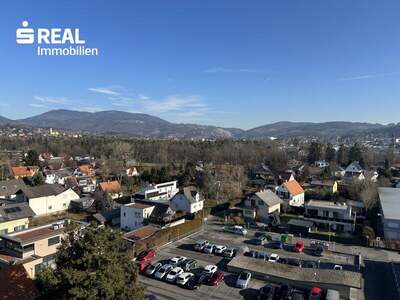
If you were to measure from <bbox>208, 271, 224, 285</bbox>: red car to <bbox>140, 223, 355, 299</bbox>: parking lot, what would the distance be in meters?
0.24

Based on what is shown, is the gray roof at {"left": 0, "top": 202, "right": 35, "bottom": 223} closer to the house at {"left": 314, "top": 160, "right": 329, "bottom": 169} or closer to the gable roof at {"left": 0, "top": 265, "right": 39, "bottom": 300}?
the gable roof at {"left": 0, "top": 265, "right": 39, "bottom": 300}

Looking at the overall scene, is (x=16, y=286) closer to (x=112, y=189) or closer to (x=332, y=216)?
(x=332, y=216)

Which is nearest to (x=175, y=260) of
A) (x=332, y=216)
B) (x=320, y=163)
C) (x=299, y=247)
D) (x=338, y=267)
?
(x=299, y=247)

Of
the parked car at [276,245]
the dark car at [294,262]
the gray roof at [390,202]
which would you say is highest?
the gray roof at [390,202]

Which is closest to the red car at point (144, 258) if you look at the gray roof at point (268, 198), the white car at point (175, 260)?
the white car at point (175, 260)

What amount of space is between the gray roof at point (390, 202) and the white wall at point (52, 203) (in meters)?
37.0

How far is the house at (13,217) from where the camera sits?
3025 cm

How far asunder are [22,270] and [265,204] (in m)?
26.3

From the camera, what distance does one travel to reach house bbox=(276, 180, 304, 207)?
42.2 m

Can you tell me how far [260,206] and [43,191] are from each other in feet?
88.0

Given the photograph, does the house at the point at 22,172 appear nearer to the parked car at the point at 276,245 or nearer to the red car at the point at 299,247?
the parked car at the point at 276,245

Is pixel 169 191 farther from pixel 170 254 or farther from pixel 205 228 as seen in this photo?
pixel 170 254

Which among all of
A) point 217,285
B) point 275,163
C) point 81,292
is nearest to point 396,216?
point 217,285

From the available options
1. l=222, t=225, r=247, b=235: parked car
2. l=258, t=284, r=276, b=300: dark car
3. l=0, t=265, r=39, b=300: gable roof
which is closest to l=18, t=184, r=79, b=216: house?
l=222, t=225, r=247, b=235: parked car
